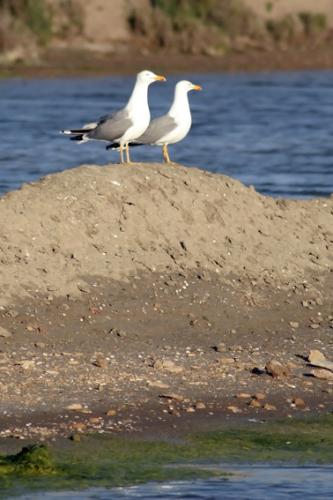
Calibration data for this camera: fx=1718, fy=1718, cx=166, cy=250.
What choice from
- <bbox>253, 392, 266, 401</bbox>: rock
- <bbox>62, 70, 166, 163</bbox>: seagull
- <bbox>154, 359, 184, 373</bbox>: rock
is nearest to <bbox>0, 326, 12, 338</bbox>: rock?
<bbox>154, 359, 184, 373</bbox>: rock

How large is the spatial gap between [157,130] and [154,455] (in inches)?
241

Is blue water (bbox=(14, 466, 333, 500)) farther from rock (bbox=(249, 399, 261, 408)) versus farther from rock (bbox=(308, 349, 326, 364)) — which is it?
rock (bbox=(308, 349, 326, 364))

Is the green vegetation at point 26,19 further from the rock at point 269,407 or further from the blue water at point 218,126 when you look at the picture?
the rock at point 269,407

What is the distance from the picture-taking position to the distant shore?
45.6m

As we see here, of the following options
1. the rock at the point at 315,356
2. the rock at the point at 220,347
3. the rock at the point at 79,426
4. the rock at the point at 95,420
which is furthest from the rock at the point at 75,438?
the rock at the point at 315,356

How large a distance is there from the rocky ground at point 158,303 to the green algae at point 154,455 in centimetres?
23

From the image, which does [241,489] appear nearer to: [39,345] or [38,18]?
[39,345]

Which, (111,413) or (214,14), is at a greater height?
(111,413)

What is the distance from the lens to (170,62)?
1881 inches

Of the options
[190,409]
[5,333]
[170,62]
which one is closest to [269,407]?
[190,409]

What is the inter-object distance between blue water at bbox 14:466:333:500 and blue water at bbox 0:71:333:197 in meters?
11.8

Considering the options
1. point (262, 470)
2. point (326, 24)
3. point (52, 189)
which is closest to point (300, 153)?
point (52, 189)

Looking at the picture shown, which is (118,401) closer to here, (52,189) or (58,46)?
(52,189)

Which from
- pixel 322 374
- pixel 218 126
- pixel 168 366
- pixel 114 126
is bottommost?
pixel 218 126
